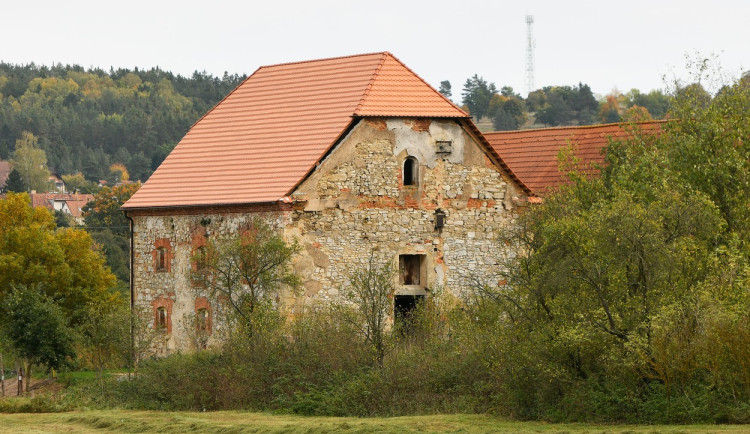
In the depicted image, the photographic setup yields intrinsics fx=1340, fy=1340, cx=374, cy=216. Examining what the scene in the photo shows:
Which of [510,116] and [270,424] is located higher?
[510,116]

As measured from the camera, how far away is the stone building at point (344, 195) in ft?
117

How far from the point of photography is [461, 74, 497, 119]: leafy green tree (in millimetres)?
127688

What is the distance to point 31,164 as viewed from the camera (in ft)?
477

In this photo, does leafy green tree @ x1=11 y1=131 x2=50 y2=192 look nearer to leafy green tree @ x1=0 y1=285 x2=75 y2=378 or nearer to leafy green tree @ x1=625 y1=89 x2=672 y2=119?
leafy green tree @ x1=625 y1=89 x2=672 y2=119

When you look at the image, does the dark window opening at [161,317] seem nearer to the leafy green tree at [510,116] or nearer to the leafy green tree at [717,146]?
the leafy green tree at [717,146]

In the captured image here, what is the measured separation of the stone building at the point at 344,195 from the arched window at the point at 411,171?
0.09 ft

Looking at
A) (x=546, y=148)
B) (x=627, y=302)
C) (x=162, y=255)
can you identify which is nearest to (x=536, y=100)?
(x=546, y=148)

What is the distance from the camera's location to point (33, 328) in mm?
40094

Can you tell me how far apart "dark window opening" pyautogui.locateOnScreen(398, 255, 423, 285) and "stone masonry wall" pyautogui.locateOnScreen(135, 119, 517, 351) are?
0.70 feet

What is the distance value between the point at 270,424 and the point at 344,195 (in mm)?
10649

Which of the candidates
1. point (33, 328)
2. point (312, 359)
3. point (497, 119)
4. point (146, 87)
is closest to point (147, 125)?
point (146, 87)

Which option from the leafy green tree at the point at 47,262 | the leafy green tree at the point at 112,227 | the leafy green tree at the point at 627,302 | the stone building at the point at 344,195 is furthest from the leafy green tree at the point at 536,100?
the leafy green tree at the point at 627,302

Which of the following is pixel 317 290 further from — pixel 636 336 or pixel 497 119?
pixel 497 119

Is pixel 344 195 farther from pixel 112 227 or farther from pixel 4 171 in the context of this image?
pixel 4 171
